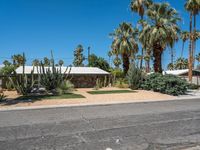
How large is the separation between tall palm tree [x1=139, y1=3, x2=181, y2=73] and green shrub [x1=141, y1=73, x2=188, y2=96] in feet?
12.7

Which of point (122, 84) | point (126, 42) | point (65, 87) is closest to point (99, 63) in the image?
→ point (126, 42)

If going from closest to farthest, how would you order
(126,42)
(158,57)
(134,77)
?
1. (134,77)
2. (158,57)
3. (126,42)

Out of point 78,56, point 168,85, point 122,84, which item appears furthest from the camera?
point 78,56

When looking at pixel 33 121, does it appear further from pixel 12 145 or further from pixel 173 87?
pixel 173 87

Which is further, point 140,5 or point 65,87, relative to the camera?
point 140,5

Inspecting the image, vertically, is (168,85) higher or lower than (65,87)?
higher

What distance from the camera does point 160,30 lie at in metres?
28.7

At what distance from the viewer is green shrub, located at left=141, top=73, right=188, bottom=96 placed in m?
23.8

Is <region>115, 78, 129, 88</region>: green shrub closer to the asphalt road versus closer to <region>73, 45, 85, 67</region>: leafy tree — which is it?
the asphalt road

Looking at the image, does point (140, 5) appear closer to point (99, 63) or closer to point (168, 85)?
point (99, 63)

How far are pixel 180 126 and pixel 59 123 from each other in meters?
4.77

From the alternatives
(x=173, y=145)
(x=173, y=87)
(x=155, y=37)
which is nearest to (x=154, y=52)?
(x=155, y=37)

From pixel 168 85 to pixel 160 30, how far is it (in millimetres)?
7756

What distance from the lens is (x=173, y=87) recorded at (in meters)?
24.0
